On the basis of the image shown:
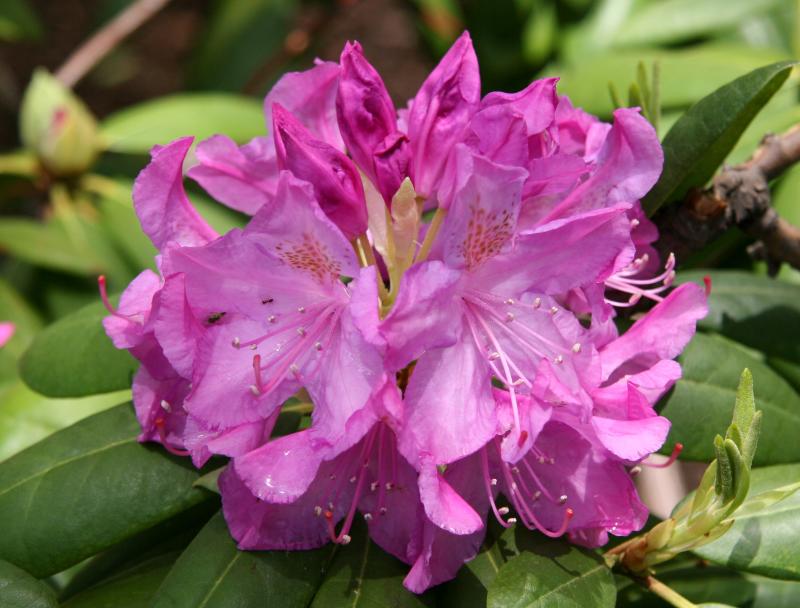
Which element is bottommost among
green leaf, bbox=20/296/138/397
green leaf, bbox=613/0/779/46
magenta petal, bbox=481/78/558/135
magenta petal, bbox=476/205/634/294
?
green leaf, bbox=613/0/779/46

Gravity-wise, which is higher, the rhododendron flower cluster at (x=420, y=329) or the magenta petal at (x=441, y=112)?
the magenta petal at (x=441, y=112)

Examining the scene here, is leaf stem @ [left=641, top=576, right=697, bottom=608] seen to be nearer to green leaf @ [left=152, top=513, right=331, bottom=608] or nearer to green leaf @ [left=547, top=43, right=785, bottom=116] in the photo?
green leaf @ [left=152, top=513, right=331, bottom=608]

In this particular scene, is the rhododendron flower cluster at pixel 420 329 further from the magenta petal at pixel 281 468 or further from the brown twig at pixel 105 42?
the brown twig at pixel 105 42

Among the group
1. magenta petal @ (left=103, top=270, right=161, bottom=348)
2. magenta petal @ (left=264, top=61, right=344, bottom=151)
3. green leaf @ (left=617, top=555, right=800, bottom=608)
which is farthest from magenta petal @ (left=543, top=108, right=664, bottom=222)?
green leaf @ (left=617, top=555, right=800, bottom=608)

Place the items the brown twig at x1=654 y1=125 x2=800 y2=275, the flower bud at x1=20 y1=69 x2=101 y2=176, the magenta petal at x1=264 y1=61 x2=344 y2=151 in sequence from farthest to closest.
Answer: the flower bud at x1=20 y1=69 x2=101 y2=176, the brown twig at x1=654 y1=125 x2=800 y2=275, the magenta petal at x1=264 y1=61 x2=344 y2=151

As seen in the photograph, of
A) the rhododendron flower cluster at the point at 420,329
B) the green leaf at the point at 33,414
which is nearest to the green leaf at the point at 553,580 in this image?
the rhododendron flower cluster at the point at 420,329
